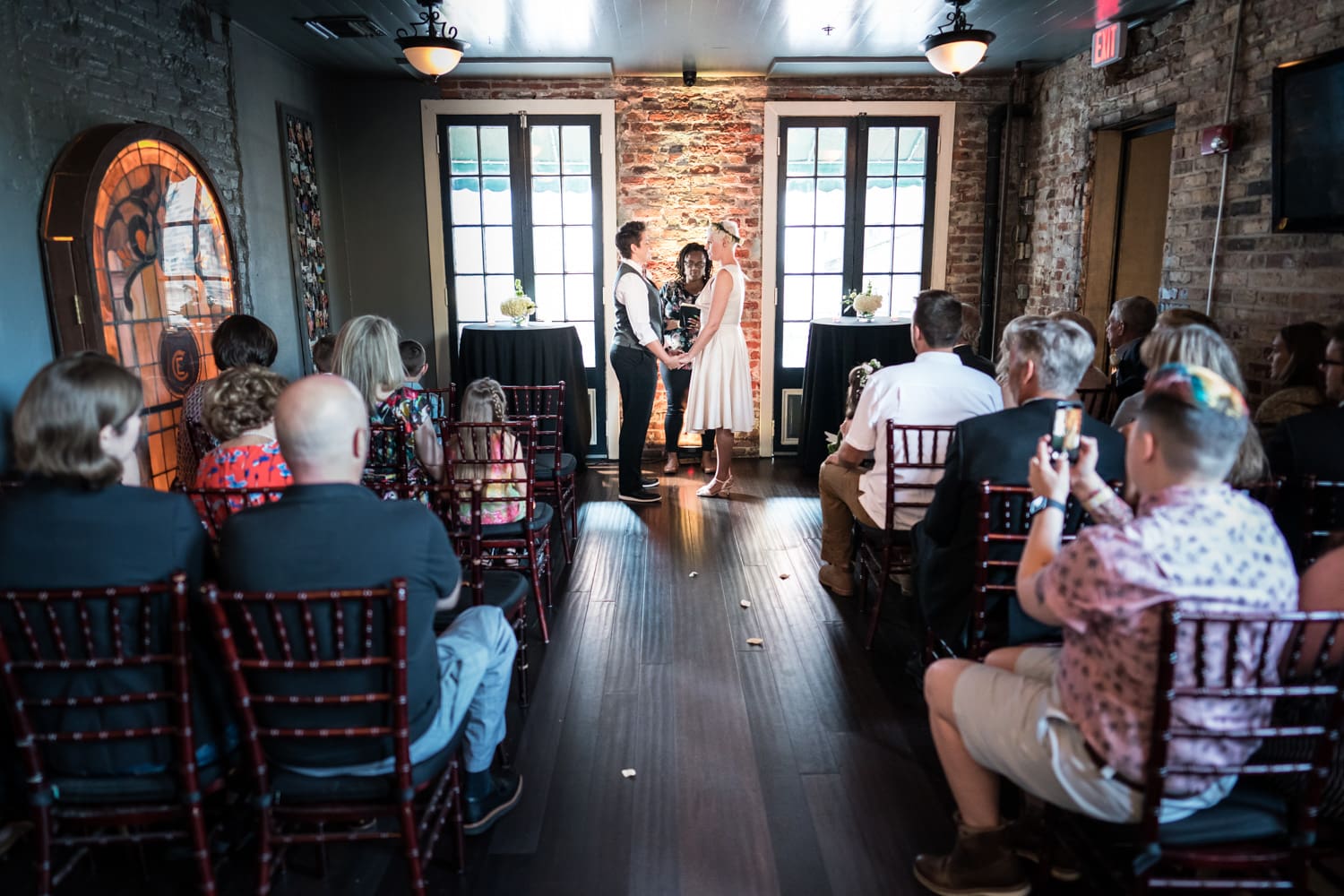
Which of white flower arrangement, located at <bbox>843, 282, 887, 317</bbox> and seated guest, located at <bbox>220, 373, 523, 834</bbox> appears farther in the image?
white flower arrangement, located at <bbox>843, 282, 887, 317</bbox>

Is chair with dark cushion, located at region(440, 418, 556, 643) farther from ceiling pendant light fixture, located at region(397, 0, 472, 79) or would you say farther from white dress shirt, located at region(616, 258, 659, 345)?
ceiling pendant light fixture, located at region(397, 0, 472, 79)

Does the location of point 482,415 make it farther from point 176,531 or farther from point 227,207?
point 227,207

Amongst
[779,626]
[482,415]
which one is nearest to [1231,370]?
[779,626]

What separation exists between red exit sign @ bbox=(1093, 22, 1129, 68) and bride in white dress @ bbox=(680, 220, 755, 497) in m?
2.32

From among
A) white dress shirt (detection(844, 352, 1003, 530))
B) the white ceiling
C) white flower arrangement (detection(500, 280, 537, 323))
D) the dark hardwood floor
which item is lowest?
the dark hardwood floor

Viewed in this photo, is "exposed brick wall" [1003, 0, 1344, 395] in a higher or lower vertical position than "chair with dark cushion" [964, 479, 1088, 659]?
higher

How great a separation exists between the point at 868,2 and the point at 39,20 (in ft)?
12.3

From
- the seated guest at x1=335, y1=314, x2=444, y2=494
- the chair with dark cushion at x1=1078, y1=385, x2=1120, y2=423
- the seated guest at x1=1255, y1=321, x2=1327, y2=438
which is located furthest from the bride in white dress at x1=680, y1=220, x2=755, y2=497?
the seated guest at x1=1255, y1=321, x2=1327, y2=438

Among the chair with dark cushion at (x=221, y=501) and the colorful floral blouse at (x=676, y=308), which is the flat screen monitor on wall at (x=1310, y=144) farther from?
the chair with dark cushion at (x=221, y=501)

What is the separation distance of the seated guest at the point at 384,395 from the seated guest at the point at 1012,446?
6.30ft

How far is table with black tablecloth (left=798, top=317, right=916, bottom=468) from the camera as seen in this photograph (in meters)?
5.90

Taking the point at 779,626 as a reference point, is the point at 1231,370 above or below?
above

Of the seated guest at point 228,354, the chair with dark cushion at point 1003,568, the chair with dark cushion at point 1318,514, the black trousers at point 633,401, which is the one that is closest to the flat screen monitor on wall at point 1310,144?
the chair with dark cushion at point 1318,514

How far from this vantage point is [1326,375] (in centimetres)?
276
